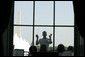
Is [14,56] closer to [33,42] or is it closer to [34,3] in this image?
[33,42]

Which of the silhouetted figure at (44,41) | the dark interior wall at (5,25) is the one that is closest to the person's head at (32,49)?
the silhouetted figure at (44,41)

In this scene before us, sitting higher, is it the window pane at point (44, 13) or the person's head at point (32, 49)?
the window pane at point (44, 13)

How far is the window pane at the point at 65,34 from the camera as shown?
5141 mm

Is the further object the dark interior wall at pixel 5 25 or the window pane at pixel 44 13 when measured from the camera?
the window pane at pixel 44 13

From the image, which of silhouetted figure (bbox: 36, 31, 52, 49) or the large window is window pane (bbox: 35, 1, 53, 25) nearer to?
the large window

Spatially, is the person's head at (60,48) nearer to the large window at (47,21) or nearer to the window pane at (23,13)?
the large window at (47,21)

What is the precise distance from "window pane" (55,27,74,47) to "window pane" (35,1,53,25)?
249 mm

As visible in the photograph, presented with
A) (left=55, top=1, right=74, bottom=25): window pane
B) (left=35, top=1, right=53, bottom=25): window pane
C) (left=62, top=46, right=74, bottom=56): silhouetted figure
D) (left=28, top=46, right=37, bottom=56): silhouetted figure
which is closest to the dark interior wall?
(left=28, top=46, right=37, bottom=56): silhouetted figure

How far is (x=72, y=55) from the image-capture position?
5121 millimetres

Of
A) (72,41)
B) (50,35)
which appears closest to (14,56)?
(50,35)

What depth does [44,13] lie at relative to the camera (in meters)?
5.20

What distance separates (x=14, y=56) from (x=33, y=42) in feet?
1.54

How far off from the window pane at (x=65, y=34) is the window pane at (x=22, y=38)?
0.54 metres

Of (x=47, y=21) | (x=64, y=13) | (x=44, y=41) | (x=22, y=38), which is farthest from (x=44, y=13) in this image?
(x=22, y=38)
